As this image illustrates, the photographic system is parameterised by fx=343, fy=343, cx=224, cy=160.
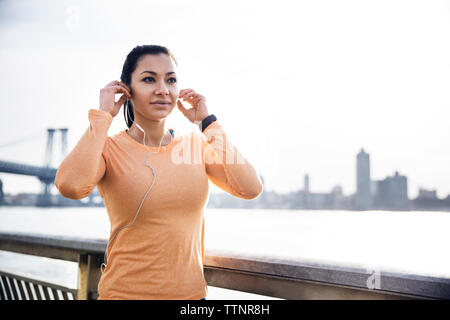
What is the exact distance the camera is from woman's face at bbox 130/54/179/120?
1036 millimetres

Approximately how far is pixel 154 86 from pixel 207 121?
198 mm

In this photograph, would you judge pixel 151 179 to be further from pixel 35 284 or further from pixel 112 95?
pixel 35 284

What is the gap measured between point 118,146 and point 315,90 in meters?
41.4

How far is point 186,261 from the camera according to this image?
0.93m

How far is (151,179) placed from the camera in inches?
37.2

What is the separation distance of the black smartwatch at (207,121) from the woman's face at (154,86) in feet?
0.38

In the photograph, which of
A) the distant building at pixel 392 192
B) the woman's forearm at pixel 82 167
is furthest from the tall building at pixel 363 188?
the woman's forearm at pixel 82 167

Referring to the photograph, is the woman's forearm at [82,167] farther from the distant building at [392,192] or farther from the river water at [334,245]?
the distant building at [392,192]

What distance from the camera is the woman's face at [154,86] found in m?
1.04

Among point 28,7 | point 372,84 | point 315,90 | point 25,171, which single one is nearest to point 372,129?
point 372,84

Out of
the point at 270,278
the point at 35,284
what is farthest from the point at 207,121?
the point at 35,284
